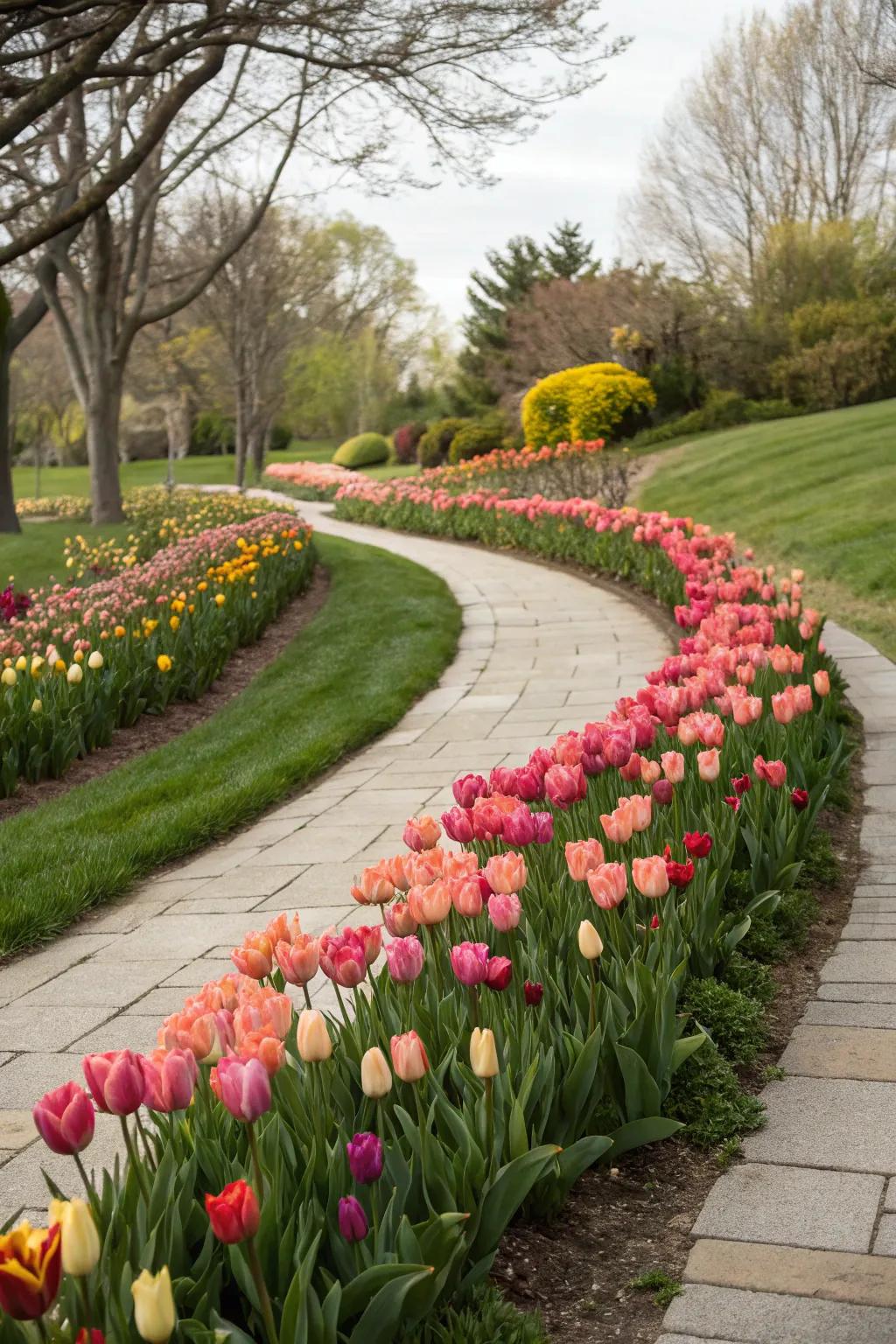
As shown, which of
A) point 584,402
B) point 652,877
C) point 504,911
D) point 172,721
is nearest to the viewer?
point 504,911

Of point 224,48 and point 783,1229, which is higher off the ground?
point 224,48

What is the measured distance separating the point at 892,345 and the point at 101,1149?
2294cm

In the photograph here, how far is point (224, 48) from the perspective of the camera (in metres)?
12.4

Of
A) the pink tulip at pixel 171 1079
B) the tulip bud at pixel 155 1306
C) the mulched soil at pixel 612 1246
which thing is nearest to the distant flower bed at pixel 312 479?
the mulched soil at pixel 612 1246

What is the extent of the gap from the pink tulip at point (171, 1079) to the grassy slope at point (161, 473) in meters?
34.1

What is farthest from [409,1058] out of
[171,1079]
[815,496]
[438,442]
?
[438,442]

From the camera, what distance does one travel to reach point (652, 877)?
9.12ft

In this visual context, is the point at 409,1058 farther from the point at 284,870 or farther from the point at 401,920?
the point at 284,870

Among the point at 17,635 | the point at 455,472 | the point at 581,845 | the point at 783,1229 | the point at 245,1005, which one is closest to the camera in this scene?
the point at 245,1005

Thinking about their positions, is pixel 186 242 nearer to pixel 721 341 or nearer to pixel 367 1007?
pixel 721 341

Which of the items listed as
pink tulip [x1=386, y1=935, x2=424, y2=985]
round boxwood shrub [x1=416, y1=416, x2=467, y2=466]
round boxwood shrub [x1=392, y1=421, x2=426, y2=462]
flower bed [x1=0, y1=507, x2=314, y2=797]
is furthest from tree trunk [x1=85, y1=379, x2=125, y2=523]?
round boxwood shrub [x1=392, y1=421, x2=426, y2=462]

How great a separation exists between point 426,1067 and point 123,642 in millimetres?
6293

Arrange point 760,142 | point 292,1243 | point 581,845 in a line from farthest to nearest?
point 760,142 → point 581,845 → point 292,1243

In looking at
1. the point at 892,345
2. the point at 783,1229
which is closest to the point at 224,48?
the point at 783,1229
